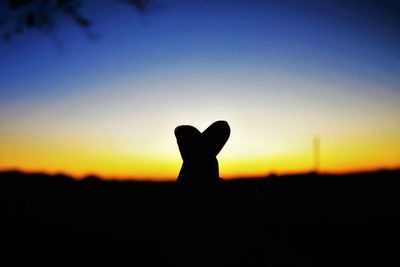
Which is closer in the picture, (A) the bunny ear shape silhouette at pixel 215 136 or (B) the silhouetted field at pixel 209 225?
(B) the silhouetted field at pixel 209 225

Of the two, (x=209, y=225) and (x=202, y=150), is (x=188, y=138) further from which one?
(x=209, y=225)

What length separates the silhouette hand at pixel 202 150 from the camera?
2.95 m

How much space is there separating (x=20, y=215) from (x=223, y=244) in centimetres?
1239

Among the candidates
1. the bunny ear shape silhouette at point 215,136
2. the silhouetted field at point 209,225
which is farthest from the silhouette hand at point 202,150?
the silhouetted field at point 209,225

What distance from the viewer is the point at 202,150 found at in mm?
2943

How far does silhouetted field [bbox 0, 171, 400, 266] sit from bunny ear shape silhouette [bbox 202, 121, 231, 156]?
38cm

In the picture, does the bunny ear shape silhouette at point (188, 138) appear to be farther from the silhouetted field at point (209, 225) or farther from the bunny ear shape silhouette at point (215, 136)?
the silhouetted field at point (209, 225)

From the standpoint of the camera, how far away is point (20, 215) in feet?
41.7

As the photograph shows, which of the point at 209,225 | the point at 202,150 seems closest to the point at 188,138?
the point at 202,150

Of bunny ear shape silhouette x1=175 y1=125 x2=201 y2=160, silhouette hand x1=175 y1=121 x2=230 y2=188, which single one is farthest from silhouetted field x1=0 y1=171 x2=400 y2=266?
bunny ear shape silhouette x1=175 y1=125 x2=201 y2=160

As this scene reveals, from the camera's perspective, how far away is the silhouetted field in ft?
9.14

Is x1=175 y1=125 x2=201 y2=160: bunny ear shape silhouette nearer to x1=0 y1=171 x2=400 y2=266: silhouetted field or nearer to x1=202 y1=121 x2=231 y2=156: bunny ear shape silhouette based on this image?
x1=202 y1=121 x2=231 y2=156: bunny ear shape silhouette

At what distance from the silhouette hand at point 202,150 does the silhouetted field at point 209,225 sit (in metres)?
0.13

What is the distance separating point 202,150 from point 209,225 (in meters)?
0.65
